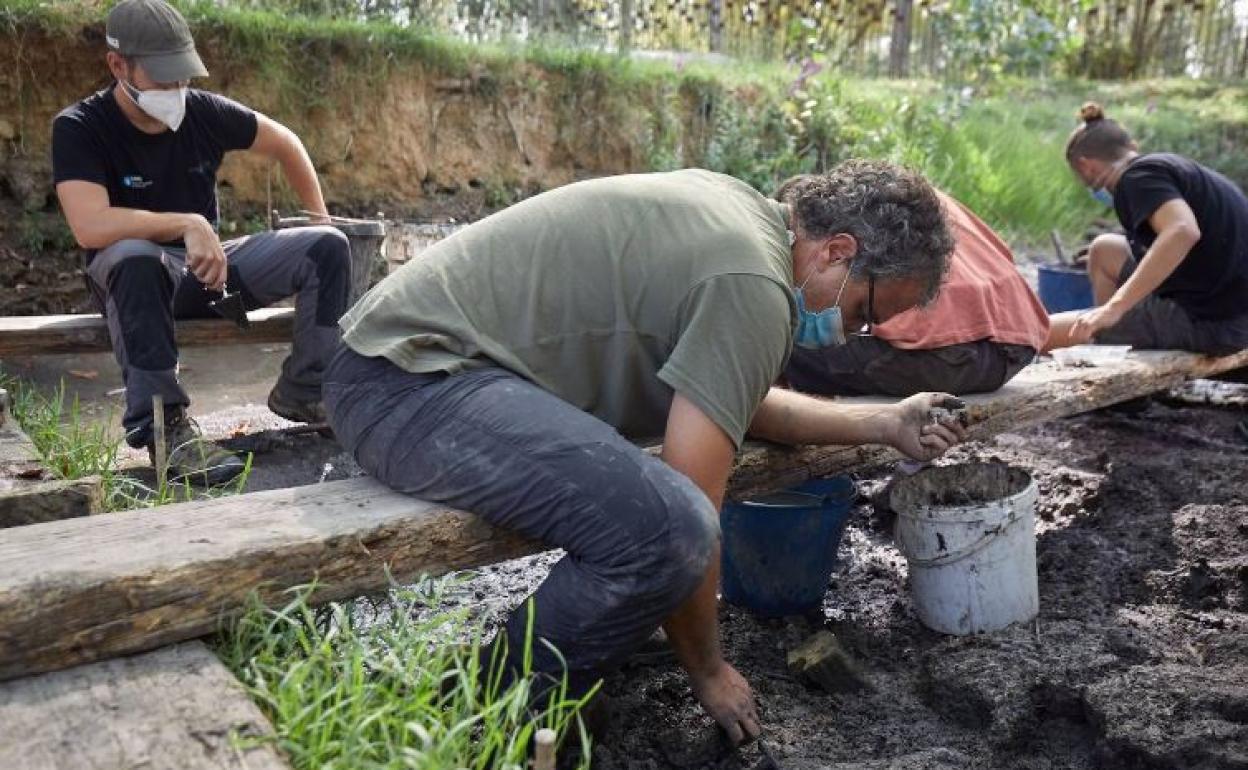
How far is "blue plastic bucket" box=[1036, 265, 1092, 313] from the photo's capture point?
20.7 feet

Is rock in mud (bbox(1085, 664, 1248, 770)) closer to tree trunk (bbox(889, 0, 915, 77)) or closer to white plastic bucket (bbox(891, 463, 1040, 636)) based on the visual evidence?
white plastic bucket (bbox(891, 463, 1040, 636))

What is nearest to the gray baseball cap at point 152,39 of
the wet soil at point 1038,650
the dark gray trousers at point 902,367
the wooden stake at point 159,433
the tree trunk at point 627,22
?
the wooden stake at point 159,433

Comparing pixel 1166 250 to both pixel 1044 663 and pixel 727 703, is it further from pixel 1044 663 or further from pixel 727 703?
pixel 727 703

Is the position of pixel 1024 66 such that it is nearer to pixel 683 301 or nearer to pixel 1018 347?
pixel 1018 347

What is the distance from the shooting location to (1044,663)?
3.12 metres

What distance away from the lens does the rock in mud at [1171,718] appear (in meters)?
2.60

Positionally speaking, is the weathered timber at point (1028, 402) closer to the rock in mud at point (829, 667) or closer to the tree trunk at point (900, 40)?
the rock in mud at point (829, 667)

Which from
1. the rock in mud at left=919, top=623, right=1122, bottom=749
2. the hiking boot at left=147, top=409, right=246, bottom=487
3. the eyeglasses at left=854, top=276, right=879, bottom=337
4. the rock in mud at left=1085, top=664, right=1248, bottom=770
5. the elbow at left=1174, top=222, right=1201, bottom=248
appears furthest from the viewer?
the elbow at left=1174, top=222, right=1201, bottom=248

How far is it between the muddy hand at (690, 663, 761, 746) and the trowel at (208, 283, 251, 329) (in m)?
2.56

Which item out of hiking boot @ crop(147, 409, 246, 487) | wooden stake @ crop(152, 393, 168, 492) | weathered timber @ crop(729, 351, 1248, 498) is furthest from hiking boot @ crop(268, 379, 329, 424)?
weathered timber @ crop(729, 351, 1248, 498)

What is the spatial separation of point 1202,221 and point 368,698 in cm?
415

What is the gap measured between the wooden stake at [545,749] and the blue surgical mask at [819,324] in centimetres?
126

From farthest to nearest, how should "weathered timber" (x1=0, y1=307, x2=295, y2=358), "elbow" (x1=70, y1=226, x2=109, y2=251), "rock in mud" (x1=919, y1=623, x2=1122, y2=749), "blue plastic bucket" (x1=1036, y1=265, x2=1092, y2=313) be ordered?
"blue plastic bucket" (x1=1036, y1=265, x2=1092, y2=313) < "weathered timber" (x1=0, y1=307, x2=295, y2=358) < "elbow" (x1=70, y1=226, x2=109, y2=251) < "rock in mud" (x1=919, y1=623, x2=1122, y2=749)

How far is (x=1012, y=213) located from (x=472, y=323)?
28.1ft
